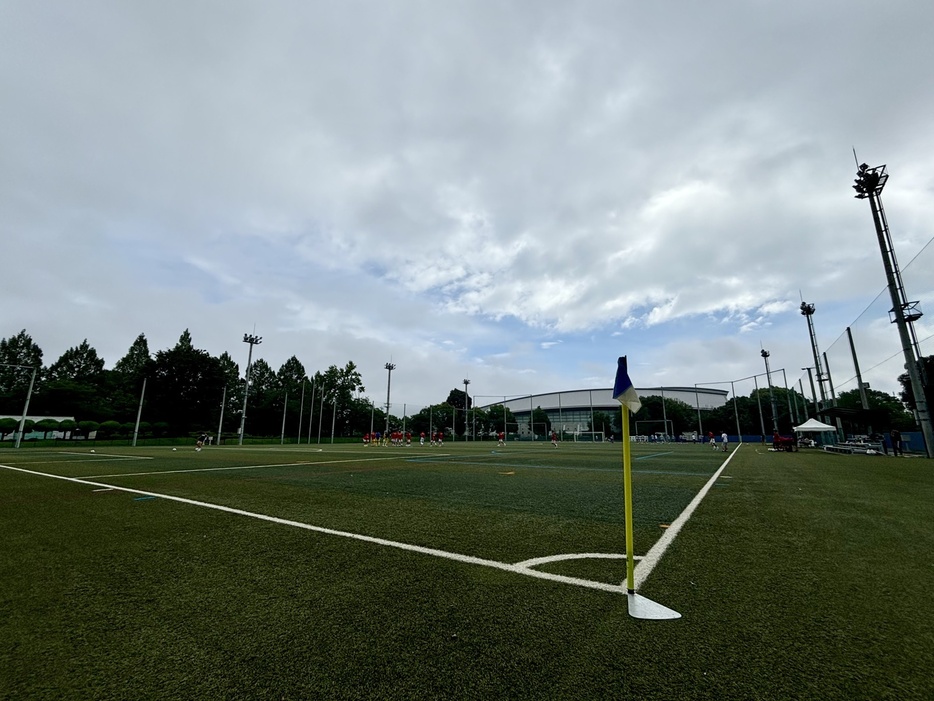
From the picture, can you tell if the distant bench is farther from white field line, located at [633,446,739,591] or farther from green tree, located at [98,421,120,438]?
green tree, located at [98,421,120,438]

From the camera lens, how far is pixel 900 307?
20531mm

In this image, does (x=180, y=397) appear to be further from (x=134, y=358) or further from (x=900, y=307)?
(x=900, y=307)

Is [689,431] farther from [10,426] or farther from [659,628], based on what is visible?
[10,426]

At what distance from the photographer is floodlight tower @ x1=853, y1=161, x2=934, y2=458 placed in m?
19.7

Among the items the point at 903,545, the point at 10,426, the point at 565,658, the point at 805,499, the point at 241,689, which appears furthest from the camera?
the point at 10,426

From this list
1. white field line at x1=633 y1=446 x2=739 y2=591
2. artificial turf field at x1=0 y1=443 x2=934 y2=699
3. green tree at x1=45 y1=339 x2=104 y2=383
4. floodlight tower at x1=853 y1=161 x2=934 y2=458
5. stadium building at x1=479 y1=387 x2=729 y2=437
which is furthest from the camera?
stadium building at x1=479 y1=387 x2=729 y2=437

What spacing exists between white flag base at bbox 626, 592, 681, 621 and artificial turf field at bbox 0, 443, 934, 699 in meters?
0.10

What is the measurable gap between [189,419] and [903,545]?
7483 cm

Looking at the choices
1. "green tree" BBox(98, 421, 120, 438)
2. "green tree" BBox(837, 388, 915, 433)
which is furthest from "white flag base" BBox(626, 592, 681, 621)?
"green tree" BBox(98, 421, 120, 438)

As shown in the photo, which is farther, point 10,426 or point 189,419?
point 189,419

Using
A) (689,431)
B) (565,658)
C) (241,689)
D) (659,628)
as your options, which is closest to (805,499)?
(659,628)

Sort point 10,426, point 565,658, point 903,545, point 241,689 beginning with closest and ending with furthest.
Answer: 1. point 241,689
2. point 565,658
3. point 903,545
4. point 10,426

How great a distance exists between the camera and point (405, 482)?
30.9 ft

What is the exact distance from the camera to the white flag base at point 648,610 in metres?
2.64
